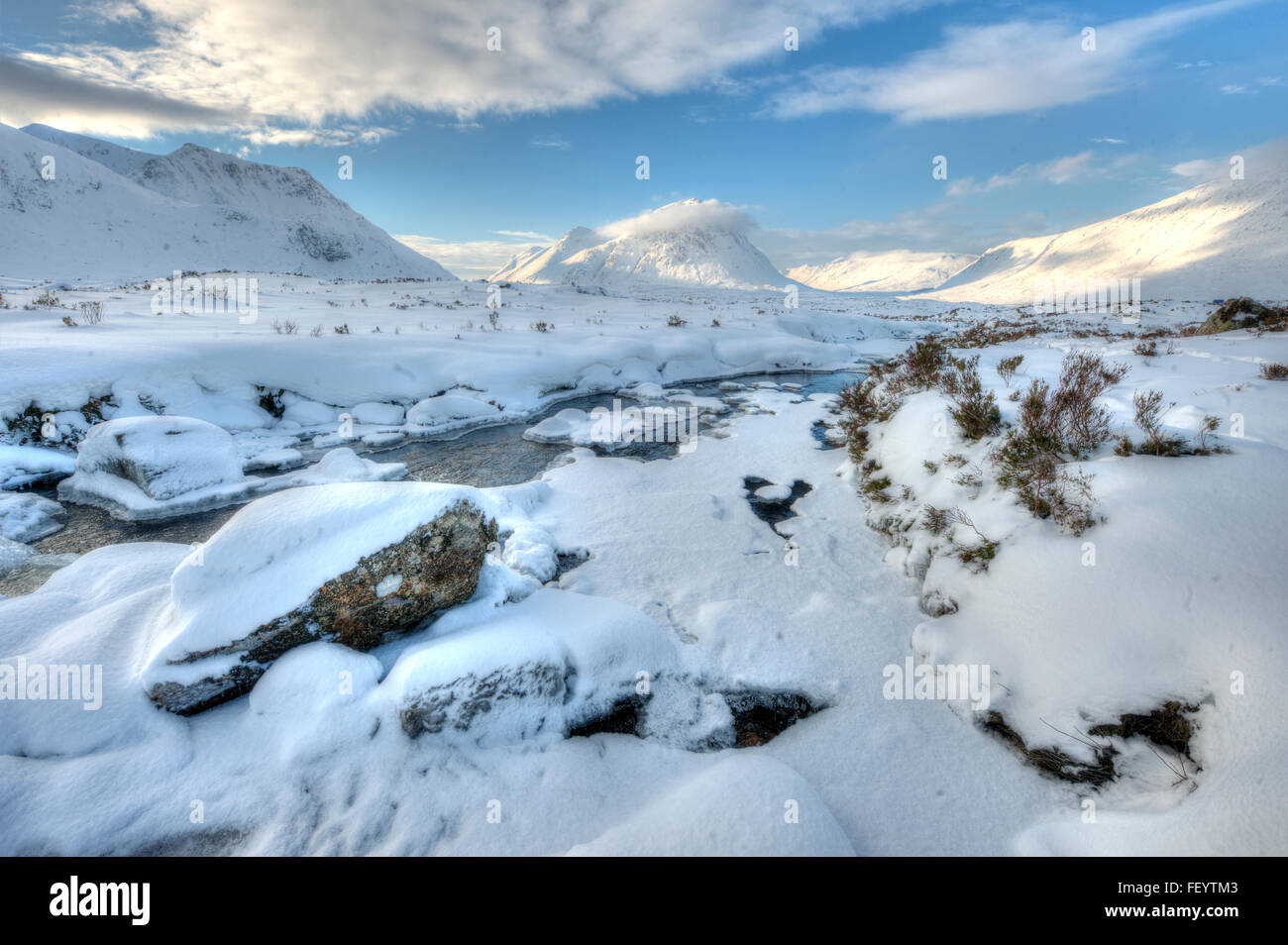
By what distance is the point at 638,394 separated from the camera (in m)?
15.2

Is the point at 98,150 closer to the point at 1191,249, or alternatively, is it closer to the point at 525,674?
the point at 525,674

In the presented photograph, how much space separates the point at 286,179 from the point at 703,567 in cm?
11772

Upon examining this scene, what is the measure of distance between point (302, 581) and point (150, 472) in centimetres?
583

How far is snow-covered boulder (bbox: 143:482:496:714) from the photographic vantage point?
335 cm

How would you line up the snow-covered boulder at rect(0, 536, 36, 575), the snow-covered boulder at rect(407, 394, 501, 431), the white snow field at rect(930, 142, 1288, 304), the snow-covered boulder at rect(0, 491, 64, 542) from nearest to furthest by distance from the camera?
the snow-covered boulder at rect(0, 536, 36, 575)
the snow-covered boulder at rect(0, 491, 64, 542)
the snow-covered boulder at rect(407, 394, 501, 431)
the white snow field at rect(930, 142, 1288, 304)

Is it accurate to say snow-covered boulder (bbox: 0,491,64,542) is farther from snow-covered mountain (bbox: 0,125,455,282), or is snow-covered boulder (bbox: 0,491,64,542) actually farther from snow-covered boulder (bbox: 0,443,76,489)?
snow-covered mountain (bbox: 0,125,455,282)

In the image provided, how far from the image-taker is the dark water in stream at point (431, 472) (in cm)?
583

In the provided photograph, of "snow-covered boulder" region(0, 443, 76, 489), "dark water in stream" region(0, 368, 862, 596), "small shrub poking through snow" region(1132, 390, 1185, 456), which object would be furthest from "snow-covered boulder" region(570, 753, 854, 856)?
"snow-covered boulder" region(0, 443, 76, 489)

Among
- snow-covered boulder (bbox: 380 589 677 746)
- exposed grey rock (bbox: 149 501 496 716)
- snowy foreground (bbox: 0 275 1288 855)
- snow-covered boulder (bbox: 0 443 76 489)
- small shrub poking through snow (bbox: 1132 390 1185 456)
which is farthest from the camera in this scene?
snow-covered boulder (bbox: 0 443 76 489)

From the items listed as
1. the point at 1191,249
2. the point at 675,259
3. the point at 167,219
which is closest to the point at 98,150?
the point at 167,219

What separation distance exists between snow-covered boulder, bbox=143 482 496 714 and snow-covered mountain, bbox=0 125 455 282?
66.3 meters

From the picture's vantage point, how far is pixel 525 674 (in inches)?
137

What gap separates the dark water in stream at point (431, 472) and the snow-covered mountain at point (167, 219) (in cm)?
6121
